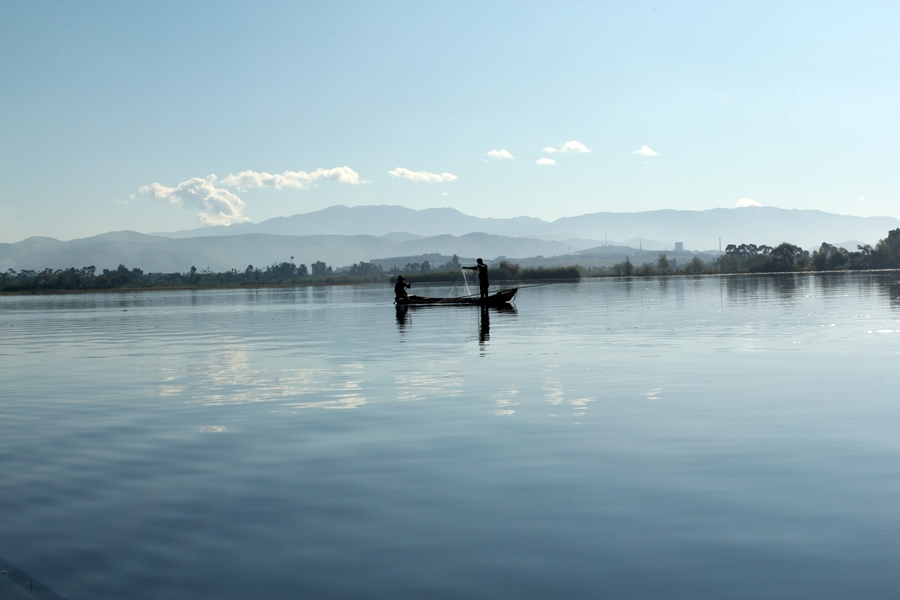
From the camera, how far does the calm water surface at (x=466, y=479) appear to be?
6539mm

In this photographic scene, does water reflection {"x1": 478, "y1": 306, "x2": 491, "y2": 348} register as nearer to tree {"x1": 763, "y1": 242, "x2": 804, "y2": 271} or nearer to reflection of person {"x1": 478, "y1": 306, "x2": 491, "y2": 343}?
reflection of person {"x1": 478, "y1": 306, "x2": 491, "y2": 343}

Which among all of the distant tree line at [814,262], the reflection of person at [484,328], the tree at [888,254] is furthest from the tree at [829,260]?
the reflection of person at [484,328]

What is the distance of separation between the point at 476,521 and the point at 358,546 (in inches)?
47.5

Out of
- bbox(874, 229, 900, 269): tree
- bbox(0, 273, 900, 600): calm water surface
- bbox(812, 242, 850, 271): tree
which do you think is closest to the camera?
bbox(0, 273, 900, 600): calm water surface

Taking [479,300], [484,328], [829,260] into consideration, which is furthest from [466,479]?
[829,260]

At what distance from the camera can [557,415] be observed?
13.2 metres

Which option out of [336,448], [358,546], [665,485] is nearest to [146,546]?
[358,546]

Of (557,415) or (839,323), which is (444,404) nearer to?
(557,415)

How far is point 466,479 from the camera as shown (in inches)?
368

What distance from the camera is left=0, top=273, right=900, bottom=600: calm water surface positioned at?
257 inches

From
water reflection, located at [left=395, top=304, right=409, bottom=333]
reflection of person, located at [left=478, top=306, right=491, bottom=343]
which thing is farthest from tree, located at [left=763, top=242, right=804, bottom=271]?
reflection of person, located at [left=478, top=306, right=491, bottom=343]

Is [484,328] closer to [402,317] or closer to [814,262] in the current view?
[402,317]

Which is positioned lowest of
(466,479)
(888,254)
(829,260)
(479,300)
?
(466,479)

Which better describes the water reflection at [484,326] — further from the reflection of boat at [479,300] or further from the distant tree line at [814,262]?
the distant tree line at [814,262]
